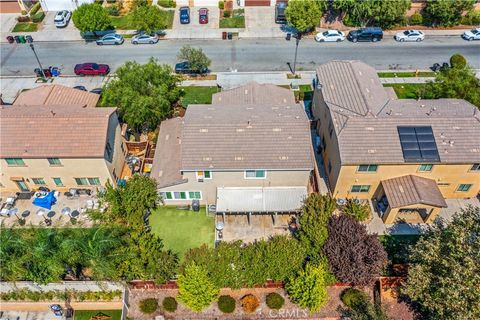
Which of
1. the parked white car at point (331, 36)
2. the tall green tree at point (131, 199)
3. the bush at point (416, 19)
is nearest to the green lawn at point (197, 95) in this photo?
the tall green tree at point (131, 199)

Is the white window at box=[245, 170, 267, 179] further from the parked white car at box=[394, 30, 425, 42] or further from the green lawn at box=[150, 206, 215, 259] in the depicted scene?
the parked white car at box=[394, 30, 425, 42]

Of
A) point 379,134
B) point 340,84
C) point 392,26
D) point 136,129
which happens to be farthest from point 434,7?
point 136,129

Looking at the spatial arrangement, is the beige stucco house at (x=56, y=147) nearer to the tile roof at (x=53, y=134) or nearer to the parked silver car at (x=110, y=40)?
the tile roof at (x=53, y=134)

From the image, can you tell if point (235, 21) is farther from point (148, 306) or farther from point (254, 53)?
point (148, 306)

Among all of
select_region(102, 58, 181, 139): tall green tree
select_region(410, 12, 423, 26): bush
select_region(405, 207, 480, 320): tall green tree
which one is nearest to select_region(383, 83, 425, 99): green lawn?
select_region(410, 12, 423, 26): bush

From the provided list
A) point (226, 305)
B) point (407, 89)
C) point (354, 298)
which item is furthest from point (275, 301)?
point (407, 89)

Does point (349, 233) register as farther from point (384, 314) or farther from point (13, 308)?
point (13, 308)
